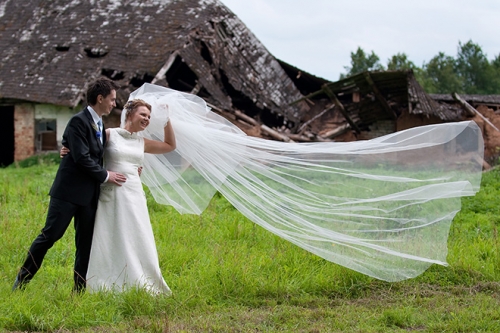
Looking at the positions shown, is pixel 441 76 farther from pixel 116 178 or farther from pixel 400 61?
pixel 116 178

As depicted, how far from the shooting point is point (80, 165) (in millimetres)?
4875

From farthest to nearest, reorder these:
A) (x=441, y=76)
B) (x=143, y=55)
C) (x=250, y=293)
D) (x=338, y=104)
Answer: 1. (x=441, y=76)
2. (x=143, y=55)
3. (x=338, y=104)
4. (x=250, y=293)

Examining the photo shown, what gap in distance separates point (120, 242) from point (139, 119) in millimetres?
1062

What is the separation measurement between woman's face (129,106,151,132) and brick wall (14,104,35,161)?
15.5 m

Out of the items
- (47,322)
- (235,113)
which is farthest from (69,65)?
(47,322)

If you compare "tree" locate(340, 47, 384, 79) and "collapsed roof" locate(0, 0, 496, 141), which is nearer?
"collapsed roof" locate(0, 0, 496, 141)

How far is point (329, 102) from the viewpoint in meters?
20.6

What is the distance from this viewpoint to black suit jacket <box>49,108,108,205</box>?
190 inches

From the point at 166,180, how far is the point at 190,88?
1350 centimetres

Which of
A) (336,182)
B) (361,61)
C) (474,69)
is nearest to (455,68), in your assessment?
(474,69)

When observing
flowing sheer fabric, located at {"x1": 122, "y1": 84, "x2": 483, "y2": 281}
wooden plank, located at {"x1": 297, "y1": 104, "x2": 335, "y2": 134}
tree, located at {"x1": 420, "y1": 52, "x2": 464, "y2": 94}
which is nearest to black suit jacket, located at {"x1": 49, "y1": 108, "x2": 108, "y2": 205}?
flowing sheer fabric, located at {"x1": 122, "y1": 84, "x2": 483, "y2": 281}

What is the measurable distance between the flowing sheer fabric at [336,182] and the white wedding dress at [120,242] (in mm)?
813

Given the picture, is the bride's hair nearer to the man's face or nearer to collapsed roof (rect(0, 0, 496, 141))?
the man's face

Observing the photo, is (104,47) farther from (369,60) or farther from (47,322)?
(369,60)
